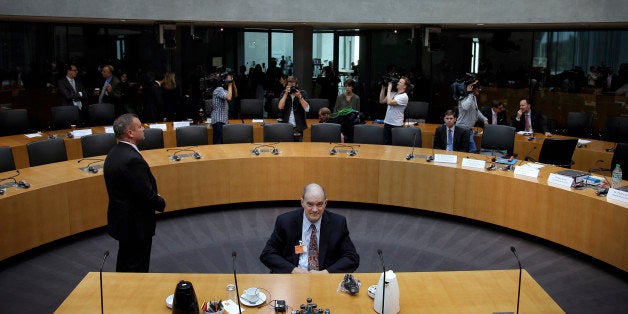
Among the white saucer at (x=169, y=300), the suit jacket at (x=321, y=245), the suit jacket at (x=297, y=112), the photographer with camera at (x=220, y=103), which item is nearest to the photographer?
the white saucer at (x=169, y=300)

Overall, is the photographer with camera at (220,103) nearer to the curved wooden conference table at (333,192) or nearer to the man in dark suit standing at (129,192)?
the curved wooden conference table at (333,192)

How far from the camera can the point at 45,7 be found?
1014 centimetres

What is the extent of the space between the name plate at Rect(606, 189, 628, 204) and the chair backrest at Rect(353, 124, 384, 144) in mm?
3687

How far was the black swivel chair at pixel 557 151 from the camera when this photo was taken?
322 inches

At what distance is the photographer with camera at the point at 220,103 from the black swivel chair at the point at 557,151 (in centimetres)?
480

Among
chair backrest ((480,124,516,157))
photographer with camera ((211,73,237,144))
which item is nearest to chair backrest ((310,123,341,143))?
photographer with camera ((211,73,237,144))

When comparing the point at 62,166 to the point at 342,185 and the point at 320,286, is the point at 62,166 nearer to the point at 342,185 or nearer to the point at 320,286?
the point at 342,185

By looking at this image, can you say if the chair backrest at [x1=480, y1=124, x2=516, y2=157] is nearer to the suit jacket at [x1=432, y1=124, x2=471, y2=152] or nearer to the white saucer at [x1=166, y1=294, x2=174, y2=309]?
the suit jacket at [x1=432, y1=124, x2=471, y2=152]

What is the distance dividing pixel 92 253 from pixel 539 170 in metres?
5.37

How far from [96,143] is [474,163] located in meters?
4.95

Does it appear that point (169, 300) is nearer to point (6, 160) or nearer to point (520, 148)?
point (6, 160)

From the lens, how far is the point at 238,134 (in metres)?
9.30

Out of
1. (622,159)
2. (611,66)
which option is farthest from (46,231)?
(611,66)

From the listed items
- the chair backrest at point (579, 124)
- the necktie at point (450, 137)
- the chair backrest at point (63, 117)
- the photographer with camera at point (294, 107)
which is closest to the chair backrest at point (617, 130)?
the chair backrest at point (579, 124)
